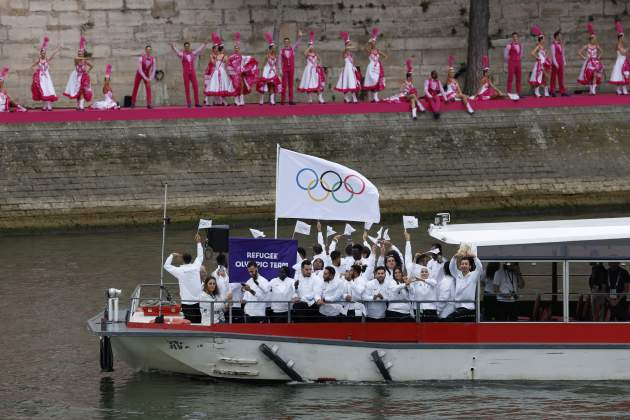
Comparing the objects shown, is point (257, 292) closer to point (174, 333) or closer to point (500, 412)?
point (174, 333)

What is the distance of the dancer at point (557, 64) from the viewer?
36938 mm

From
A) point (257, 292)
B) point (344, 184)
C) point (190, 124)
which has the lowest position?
point (257, 292)

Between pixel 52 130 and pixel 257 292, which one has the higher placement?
pixel 52 130

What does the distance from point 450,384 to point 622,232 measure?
8.39 feet

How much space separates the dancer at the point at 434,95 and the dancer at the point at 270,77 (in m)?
2.96

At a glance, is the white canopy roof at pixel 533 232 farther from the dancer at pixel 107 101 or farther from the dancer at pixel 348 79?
the dancer at pixel 348 79

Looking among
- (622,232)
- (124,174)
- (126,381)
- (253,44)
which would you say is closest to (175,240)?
(124,174)

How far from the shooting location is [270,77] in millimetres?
35062

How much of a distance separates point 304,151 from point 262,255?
13807 mm

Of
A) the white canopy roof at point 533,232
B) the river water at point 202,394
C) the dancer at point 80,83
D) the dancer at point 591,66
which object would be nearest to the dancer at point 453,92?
the dancer at point 591,66

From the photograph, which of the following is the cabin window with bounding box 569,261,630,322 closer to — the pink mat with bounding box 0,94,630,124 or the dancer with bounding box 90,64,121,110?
the pink mat with bounding box 0,94,630,124

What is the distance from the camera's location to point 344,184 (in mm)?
21094

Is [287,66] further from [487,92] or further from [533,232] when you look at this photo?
[533,232]

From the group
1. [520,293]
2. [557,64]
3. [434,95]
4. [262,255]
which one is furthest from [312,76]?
[520,293]
